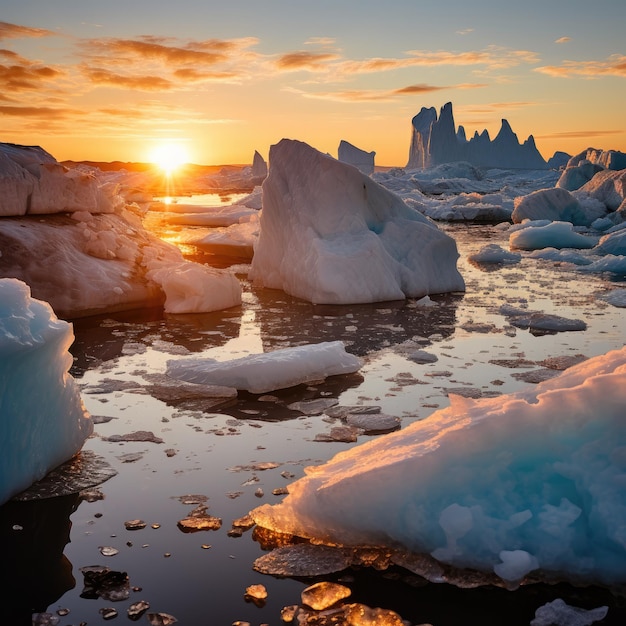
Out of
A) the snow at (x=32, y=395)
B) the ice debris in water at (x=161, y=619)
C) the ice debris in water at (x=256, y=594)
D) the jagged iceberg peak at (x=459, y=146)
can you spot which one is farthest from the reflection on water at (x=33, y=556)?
the jagged iceberg peak at (x=459, y=146)

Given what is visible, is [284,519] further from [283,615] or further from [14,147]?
[14,147]

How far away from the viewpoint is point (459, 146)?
101 m

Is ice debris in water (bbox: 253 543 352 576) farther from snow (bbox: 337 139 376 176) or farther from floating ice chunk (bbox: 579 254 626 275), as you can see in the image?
snow (bbox: 337 139 376 176)

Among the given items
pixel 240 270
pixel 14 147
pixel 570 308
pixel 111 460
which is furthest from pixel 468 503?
pixel 240 270

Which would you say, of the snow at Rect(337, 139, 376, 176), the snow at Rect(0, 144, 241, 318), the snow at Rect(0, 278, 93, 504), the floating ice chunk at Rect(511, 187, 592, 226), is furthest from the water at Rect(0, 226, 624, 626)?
the snow at Rect(337, 139, 376, 176)

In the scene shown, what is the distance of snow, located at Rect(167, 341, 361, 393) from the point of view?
5.48 m

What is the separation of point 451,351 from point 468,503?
12.9 ft

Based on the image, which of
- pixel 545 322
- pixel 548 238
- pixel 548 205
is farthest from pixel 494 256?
pixel 548 205

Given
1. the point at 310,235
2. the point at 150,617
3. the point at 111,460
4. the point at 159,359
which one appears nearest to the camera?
the point at 150,617

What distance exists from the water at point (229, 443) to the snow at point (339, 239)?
45 cm

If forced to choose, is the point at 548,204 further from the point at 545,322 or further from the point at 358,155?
the point at 358,155

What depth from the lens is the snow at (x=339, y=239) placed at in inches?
374

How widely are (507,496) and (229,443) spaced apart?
1.98 metres

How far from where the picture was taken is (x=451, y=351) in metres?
6.83
